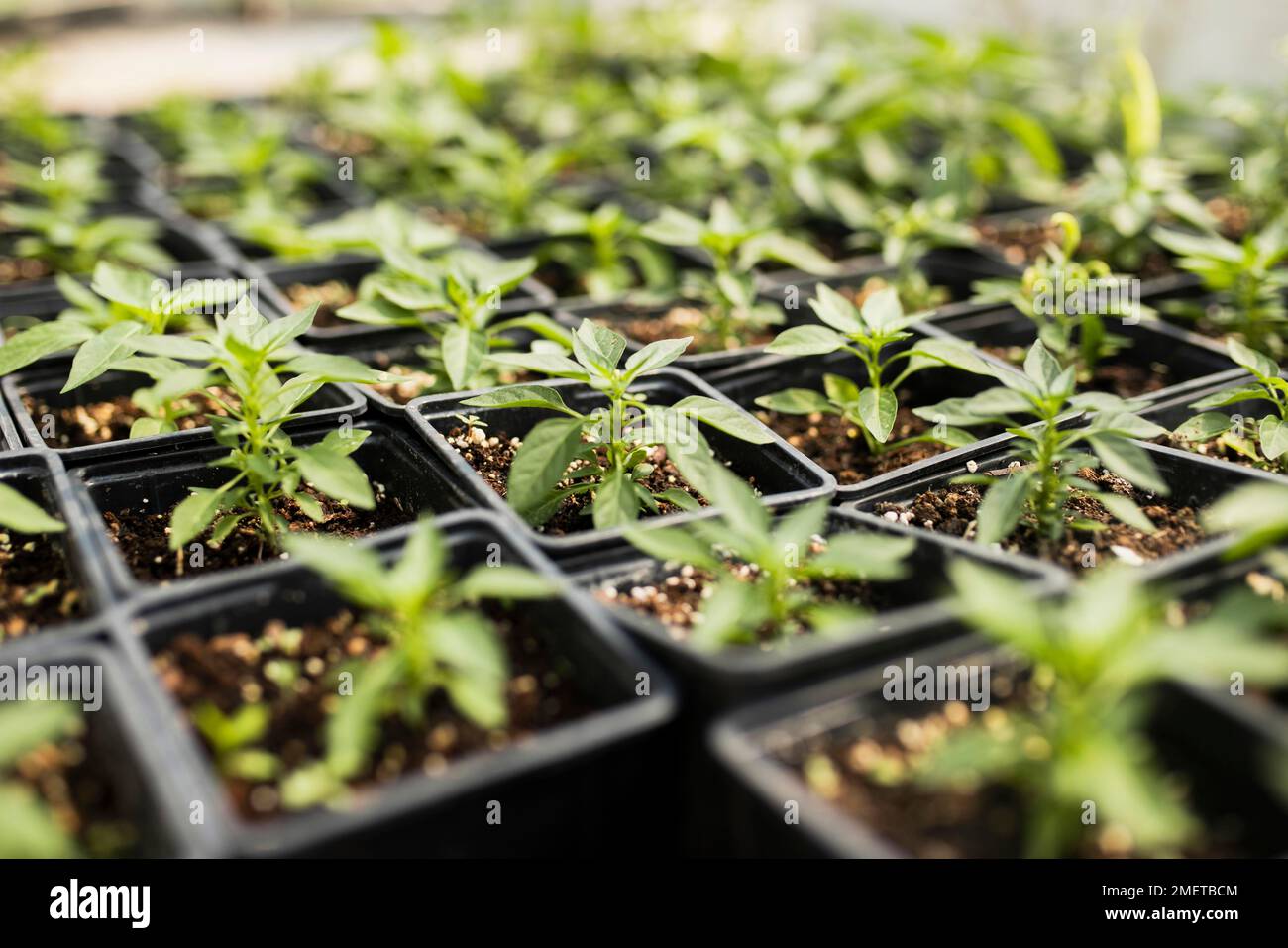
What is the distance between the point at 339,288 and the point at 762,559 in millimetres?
1518

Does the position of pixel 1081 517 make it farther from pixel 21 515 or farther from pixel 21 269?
pixel 21 269

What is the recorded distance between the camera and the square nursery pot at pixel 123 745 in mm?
912

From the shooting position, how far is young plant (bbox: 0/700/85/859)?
0.81m

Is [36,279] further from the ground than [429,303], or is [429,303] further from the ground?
[36,279]

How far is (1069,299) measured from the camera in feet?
6.14

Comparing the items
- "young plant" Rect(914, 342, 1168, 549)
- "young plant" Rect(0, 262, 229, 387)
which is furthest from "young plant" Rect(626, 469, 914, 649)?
"young plant" Rect(0, 262, 229, 387)

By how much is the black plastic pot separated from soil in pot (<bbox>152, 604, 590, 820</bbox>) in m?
0.13

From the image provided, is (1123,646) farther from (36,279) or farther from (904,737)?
(36,279)

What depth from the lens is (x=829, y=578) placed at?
1375mm

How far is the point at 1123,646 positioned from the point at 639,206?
2.07 m

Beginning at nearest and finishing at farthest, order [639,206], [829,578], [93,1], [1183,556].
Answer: [1183,556] → [829,578] → [639,206] → [93,1]

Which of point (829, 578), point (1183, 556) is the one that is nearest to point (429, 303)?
point (829, 578)
